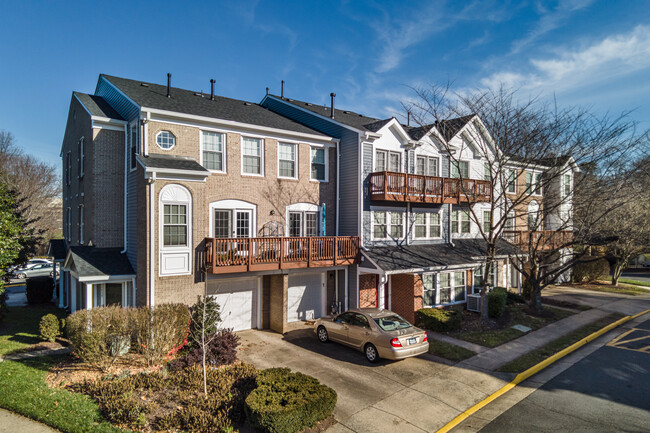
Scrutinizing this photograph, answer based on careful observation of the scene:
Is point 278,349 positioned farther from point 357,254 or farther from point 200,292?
point 357,254

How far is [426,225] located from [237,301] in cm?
1116

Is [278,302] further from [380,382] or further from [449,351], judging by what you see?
[449,351]

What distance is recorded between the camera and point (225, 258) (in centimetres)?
1401

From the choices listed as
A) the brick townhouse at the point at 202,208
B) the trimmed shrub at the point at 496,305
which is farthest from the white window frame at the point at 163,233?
the trimmed shrub at the point at 496,305

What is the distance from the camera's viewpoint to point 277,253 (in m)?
15.3

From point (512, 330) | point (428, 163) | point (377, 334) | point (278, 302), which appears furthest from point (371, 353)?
point (428, 163)

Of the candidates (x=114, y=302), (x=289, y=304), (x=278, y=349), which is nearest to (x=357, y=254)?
(x=289, y=304)

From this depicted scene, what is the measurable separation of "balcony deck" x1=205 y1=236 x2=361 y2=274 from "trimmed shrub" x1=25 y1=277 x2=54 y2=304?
13893 mm

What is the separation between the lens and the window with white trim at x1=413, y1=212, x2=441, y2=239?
20.6 m

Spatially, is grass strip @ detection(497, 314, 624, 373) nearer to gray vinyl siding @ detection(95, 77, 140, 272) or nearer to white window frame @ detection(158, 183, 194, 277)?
white window frame @ detection(158, 183, 194, 277)

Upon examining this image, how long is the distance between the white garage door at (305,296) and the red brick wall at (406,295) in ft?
11.9

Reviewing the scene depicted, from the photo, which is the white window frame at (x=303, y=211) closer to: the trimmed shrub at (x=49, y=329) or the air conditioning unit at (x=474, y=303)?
the air conditioning unit at (x=474, y=303)

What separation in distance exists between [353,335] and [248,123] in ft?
32.2

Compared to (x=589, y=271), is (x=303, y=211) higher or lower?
higher
